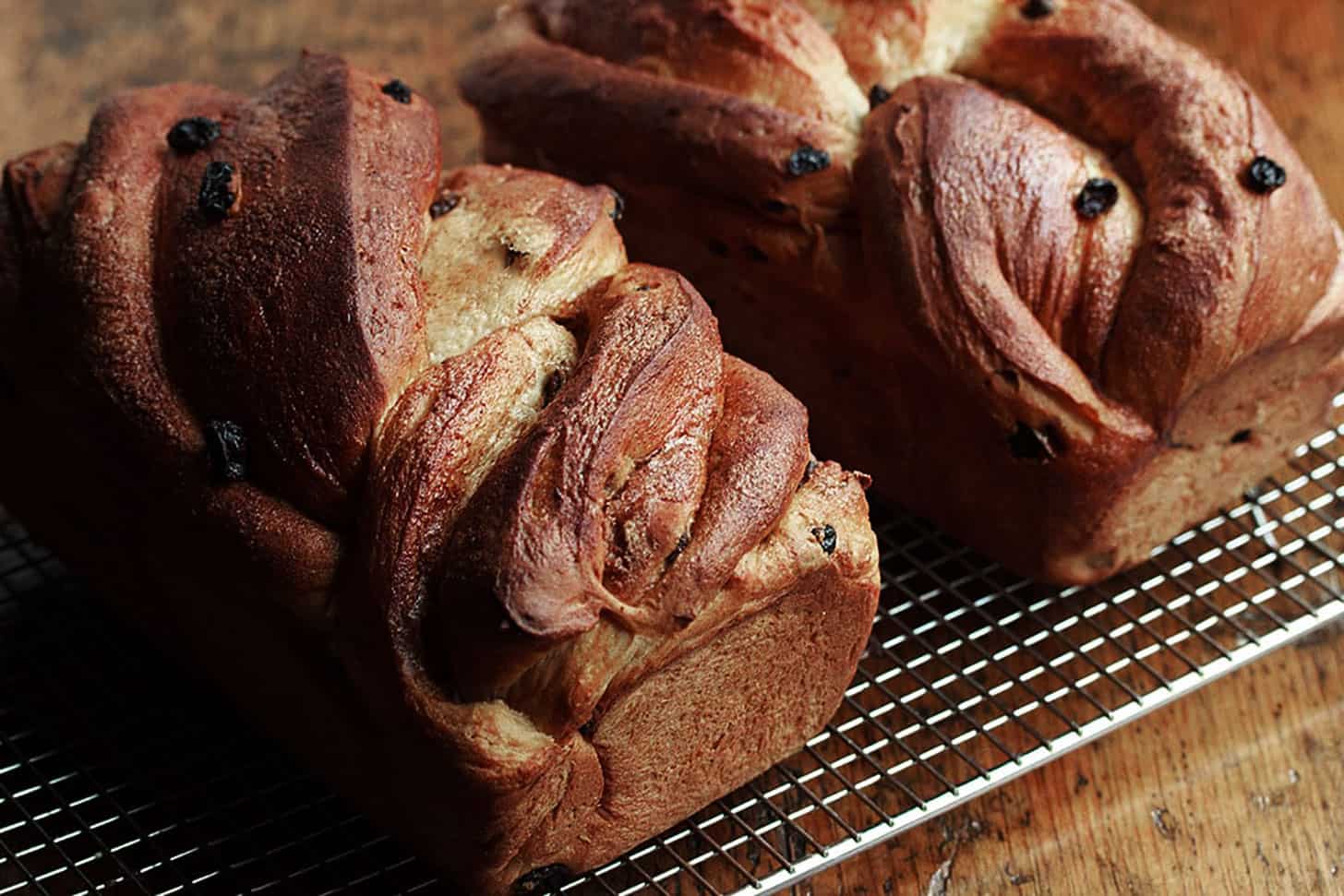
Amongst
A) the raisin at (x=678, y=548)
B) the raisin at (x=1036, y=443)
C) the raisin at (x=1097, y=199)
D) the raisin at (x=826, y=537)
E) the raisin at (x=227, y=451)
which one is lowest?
the raisin at (x=1036, y=443)

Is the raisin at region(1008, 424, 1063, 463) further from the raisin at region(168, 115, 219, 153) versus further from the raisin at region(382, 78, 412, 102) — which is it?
the raisin at region(168, 115, 219, 153)

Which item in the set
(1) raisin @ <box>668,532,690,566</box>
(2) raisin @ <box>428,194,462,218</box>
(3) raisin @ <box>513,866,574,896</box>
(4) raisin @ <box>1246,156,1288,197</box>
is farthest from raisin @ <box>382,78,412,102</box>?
(4) raisin @ <box>1246,156,1288,197</box>

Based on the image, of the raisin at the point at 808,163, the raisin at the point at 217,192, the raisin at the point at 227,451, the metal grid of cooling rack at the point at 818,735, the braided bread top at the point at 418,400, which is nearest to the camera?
the braided bread top at the point at 418,400

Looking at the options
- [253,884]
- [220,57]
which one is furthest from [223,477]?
[220,57]

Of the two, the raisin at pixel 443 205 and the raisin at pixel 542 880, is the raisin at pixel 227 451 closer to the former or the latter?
the raisin at pixel 443 205

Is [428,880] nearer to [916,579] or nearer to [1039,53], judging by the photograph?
[916,579]

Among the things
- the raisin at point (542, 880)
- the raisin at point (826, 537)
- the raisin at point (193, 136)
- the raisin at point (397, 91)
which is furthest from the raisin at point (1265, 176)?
the raisin at point (193, 136)
